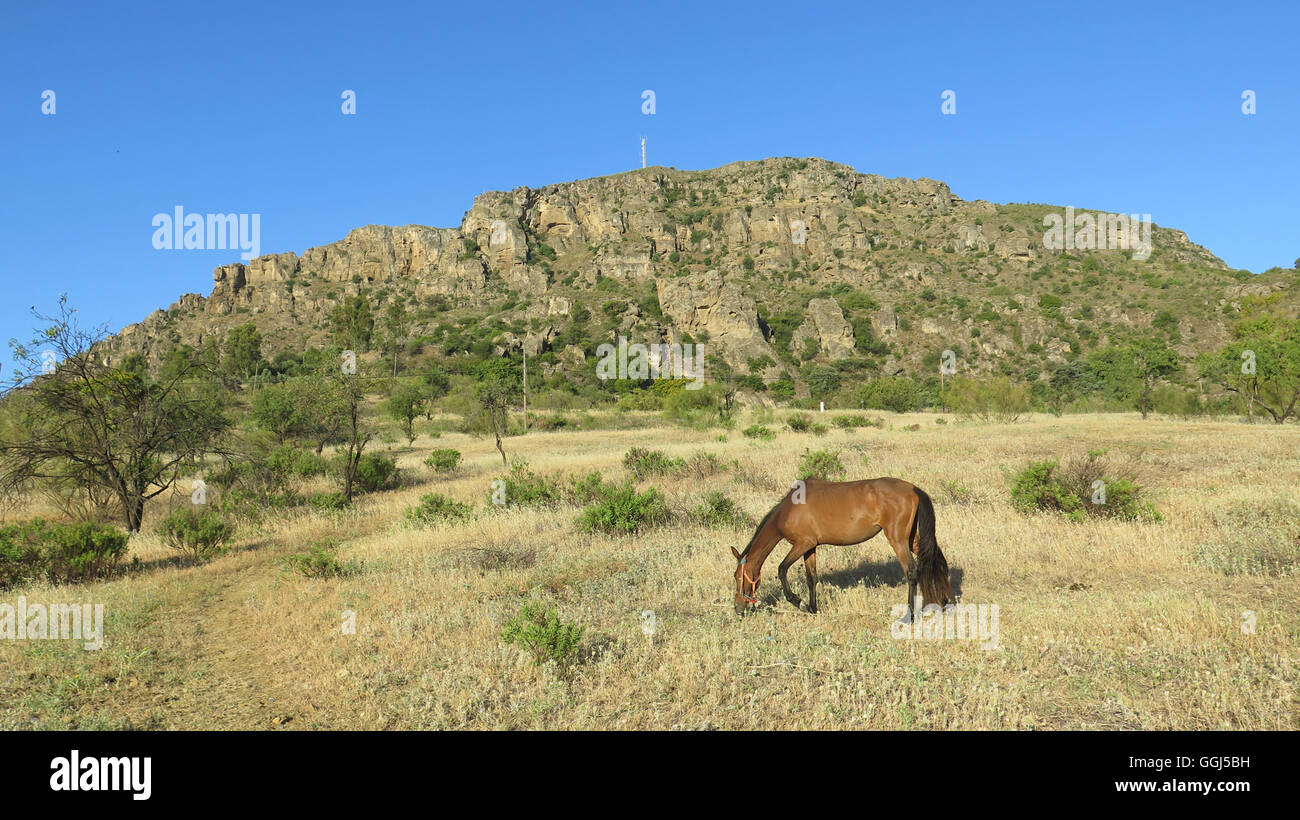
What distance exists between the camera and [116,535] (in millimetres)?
10391

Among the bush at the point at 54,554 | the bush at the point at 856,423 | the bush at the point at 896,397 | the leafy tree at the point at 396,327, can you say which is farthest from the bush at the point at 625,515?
the leafy tree at the point at 396,327

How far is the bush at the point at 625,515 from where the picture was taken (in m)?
11.8

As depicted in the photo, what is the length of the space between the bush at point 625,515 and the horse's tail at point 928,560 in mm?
6161

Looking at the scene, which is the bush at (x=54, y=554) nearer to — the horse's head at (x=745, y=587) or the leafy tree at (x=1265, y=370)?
the horse's head at (x=745, y=587)

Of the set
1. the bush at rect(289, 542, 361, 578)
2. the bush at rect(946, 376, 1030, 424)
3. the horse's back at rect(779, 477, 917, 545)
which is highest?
the bush at rect(946, 376, 1030, 424)

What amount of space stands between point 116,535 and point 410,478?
37.4ft

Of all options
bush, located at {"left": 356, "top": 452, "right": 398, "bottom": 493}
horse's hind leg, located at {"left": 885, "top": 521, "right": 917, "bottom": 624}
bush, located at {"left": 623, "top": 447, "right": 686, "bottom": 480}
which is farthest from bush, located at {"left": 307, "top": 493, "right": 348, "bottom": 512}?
horse's hind leg, located at {"left": 885, "top": 521, "right": 917, "bottom": 624}

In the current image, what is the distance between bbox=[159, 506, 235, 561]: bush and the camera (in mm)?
11656

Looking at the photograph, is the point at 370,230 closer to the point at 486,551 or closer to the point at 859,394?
the point at 859,394

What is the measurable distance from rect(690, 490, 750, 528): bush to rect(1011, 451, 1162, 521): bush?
5.54 meters

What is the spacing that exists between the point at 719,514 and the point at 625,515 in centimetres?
189

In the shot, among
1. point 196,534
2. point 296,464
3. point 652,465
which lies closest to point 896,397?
point 652,465

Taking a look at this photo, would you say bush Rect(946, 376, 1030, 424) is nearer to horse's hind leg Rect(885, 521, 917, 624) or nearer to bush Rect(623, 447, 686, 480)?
bush Rect(623, 447, 686, 480)
